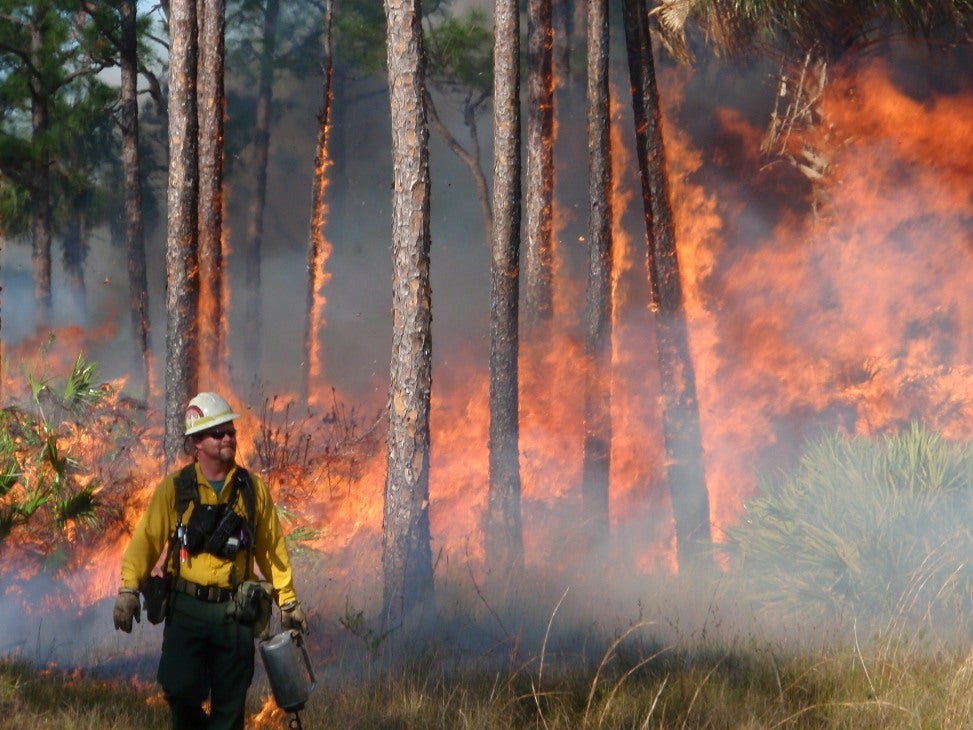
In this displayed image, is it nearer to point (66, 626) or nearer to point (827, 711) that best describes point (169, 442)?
point (66, 626)

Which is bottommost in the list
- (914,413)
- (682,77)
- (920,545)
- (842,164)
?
(920,545)

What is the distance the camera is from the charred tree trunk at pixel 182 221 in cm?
1608

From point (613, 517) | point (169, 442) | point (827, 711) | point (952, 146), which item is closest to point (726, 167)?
point (952, 146)

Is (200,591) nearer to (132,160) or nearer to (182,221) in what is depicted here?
(182,221)

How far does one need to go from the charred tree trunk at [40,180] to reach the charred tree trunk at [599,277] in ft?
40.5

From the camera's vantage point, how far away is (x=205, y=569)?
6.21 m

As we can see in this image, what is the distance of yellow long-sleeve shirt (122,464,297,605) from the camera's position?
20.0ft

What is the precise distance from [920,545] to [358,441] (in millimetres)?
10709

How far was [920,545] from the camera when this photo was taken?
10562mm

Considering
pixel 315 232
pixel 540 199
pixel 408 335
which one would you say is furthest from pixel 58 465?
pixel 315 232

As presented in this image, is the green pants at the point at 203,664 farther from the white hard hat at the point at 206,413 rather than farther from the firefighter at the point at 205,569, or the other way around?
the white hard hat at the point at 206,413

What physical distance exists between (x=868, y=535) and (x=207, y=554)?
6.58 m

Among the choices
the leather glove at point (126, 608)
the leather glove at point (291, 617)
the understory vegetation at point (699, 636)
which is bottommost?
the understory vegetation at point (699, 636)

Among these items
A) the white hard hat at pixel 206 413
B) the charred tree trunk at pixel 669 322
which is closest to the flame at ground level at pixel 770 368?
the charred tree trunk at pixel 669 322
